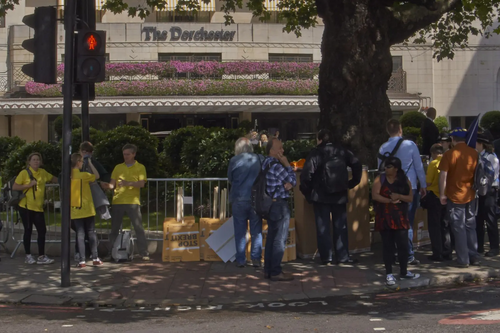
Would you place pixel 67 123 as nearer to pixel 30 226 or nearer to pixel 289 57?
pixel 30 226

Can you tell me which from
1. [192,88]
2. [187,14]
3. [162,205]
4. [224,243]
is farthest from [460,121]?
[224,243]

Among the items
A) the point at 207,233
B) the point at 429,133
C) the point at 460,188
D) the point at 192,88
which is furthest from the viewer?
the point at 192,88

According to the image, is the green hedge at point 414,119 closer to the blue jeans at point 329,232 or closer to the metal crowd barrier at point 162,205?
the metal crowd barrier at point 162,205

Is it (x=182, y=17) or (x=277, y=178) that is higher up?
(x=182, y=17)

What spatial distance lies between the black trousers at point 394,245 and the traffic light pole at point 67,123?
390cm

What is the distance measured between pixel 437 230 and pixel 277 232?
2.34 meters

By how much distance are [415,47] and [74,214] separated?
2210 cm

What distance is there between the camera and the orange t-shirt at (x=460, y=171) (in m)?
8.62

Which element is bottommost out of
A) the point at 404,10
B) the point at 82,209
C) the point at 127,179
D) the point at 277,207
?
the point at 82,209

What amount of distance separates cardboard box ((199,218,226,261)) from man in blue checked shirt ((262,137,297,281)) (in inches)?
53.9

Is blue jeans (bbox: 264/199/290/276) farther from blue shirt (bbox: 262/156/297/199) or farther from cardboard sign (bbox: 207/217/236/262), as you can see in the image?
cardboard sign (bbox: 207/217/236/262)

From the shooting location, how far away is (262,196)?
825 cm

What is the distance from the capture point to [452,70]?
29047 millimetres

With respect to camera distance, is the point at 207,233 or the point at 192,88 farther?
the point at 192,88
